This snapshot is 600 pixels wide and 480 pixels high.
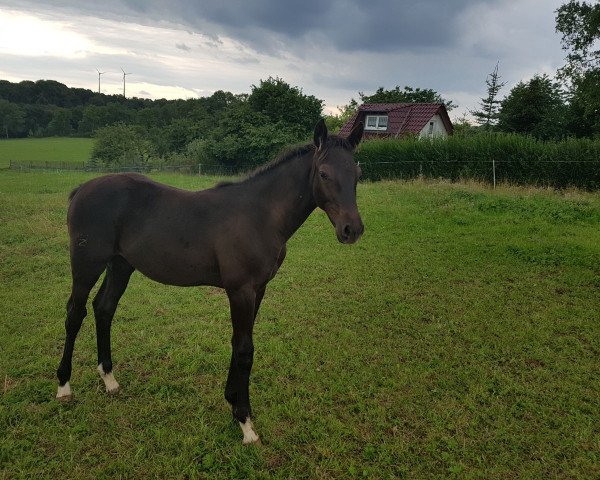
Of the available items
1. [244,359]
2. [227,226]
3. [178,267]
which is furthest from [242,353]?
[227,226]

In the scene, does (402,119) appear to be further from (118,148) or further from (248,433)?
(118,148)

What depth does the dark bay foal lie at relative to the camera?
295cm

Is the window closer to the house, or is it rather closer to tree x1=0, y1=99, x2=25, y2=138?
the house

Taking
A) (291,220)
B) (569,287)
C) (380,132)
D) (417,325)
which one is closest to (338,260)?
(417,325)

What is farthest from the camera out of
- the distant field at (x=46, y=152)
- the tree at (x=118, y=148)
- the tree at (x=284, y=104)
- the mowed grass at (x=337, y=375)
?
the distant field at (x=46, y=152)

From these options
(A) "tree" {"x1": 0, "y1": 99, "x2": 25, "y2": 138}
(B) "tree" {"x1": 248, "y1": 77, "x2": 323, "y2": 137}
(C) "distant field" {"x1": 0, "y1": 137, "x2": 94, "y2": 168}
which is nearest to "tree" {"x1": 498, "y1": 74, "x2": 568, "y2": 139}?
(B) "tree" {"x1": 248, "y1": 77, "x2": 323, "y2": 137}

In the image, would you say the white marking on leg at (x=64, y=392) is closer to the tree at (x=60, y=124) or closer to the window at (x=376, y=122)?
the window at (x=376, y=122)

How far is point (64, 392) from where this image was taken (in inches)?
141

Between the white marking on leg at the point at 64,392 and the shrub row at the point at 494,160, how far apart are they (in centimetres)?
1635

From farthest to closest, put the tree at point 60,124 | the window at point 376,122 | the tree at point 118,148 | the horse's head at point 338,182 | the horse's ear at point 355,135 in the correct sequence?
the tree at point 60,124 → the tree at point 118,148 → the window at point 376,122 → the horse's ear at point 355,135 → the horse's head at point 338,182

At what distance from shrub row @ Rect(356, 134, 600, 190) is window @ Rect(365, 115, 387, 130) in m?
9.40

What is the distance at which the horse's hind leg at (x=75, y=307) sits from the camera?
3.42 m

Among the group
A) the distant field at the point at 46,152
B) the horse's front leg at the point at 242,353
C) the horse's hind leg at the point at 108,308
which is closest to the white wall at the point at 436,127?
the horse's hind leg at the point at 108,308

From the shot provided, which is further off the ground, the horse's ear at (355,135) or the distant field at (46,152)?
the distant field at (46,152)
